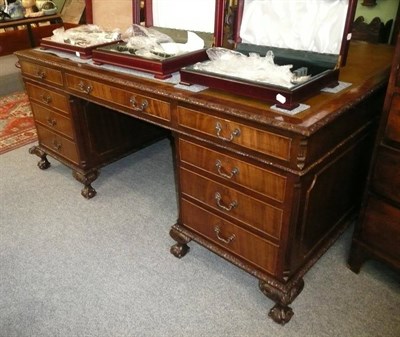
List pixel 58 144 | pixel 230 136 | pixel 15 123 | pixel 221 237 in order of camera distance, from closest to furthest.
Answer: pixel 230 136, pixel 221 237, pixel 58 144, pixel 15 123

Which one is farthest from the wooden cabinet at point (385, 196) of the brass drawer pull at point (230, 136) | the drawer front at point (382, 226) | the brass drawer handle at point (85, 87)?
the brass drawer handle at point (85, 87)

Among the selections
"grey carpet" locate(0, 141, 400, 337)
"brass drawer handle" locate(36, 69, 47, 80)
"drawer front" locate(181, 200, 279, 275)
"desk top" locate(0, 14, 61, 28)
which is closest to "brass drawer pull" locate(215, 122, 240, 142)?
"drawer front" locate(181, 200, 279, 275)

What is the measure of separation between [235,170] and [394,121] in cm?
55

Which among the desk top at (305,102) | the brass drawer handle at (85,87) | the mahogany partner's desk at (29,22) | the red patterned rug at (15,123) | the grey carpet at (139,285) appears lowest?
the grey carpet at (139,285)

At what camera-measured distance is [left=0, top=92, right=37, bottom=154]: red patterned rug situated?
2846 mm

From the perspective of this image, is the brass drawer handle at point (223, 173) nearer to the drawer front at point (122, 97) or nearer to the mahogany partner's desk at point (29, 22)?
the drawer front at point (122, 97)

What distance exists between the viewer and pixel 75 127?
2.02 meters

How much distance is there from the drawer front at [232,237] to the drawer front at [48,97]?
2.98ft

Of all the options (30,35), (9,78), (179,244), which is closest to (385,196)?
(179,244)

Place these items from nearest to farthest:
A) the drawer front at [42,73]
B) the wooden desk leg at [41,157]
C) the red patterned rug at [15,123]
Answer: the drawer front at [42,73], the wooden desk leg at [41,157], the red patterned rug at [15,123]

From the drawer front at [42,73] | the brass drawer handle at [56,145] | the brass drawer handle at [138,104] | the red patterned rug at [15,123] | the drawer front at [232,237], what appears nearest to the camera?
the drawer front at [232,237]

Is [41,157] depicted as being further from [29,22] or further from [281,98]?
[29,22]

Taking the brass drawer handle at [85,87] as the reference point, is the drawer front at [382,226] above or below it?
below

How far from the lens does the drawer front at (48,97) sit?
1981 mm
